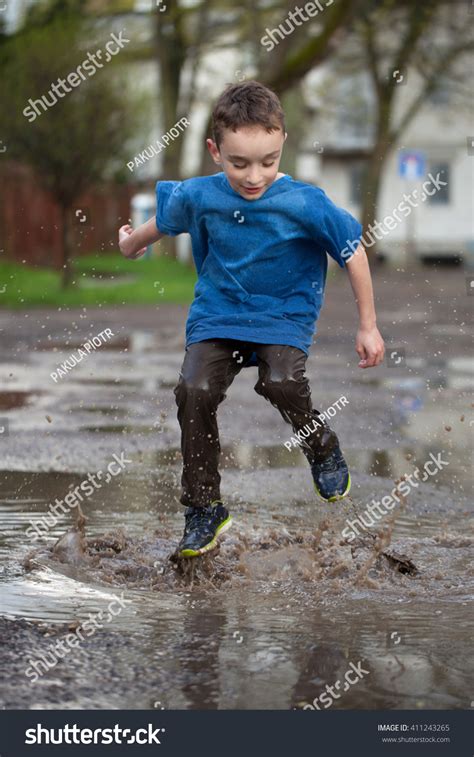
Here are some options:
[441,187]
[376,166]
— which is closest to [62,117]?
[376,166]

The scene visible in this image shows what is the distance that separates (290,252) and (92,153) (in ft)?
54.8

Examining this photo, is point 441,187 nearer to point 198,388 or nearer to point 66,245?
point 66,245

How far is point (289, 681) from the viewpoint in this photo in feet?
12.2

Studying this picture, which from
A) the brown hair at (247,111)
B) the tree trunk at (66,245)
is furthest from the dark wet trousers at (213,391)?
the tree trunk at (66,245)

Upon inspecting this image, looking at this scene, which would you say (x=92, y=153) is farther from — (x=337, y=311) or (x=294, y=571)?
(x=294, y=571)

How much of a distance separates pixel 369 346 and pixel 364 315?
11 centimetres

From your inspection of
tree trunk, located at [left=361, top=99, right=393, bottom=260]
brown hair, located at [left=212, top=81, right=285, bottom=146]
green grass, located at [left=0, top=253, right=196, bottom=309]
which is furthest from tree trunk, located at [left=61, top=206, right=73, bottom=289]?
brown hair, located at [left=212, top=81, right=285, bottom=146]

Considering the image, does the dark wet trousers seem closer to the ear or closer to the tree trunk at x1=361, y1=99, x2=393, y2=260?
the ear

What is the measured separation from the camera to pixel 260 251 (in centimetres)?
502

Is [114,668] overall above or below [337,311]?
below

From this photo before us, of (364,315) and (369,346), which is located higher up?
(364,315)

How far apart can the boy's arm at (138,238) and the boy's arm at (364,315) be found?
73 centimetres

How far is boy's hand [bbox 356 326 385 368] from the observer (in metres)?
5.04

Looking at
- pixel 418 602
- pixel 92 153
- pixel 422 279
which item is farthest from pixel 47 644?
pixel 422 279
